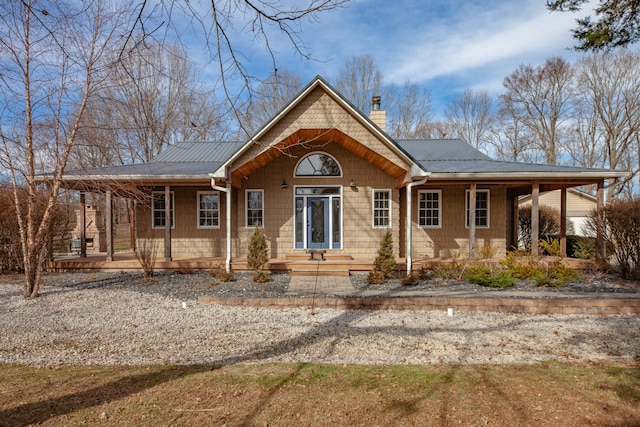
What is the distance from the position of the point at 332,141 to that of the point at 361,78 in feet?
68.6

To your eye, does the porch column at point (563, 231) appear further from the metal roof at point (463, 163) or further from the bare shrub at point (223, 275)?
the bare shrub at point (223, 275)

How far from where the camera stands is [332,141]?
40.2 ft

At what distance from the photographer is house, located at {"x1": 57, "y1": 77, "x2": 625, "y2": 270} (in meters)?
11.4

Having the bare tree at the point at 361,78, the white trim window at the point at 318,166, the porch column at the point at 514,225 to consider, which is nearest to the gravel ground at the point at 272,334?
the white trim window at the point at 318,166

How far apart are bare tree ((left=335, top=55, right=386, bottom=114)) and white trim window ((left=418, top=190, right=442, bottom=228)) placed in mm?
19379

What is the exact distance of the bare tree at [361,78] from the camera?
30781 millimetres

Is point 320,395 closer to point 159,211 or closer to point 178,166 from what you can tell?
point 178,166

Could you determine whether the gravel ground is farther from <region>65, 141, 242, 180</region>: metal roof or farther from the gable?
the gable

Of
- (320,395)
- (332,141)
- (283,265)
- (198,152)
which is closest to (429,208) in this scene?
(332,141)

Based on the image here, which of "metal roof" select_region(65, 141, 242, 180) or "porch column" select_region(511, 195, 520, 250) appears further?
"porch column" select_region(511, 195, 520, 250)

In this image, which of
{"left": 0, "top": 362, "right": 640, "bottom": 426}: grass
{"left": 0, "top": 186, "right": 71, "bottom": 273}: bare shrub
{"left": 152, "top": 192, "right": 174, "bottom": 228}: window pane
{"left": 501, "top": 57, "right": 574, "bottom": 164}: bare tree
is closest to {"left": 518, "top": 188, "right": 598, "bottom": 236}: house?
{"left": 501, "top": 57, "right": 574, "bottom": 164}: bare tree

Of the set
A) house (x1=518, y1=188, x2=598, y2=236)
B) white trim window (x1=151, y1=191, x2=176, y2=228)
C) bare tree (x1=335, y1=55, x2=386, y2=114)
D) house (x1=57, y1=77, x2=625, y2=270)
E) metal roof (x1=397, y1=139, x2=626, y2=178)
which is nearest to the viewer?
metal roof (x1=397, y1=139, x2=626, y2=178)

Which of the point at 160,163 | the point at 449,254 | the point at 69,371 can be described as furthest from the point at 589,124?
the point at 69,371

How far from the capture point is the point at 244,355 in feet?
15.4
